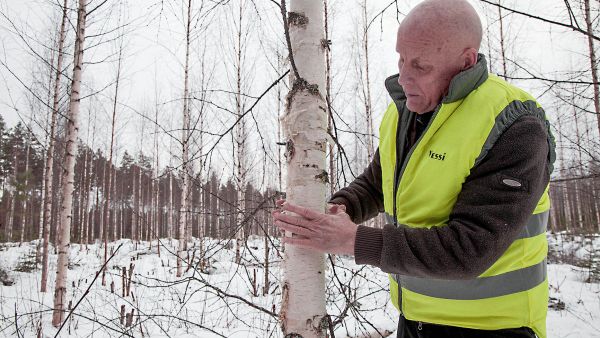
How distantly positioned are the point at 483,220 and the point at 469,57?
529 millimetres

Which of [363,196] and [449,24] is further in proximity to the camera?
[363,196]

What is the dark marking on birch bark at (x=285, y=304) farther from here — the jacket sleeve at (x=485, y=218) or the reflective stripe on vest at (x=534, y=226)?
the reflective stripe on vest at (x=534, y=226)

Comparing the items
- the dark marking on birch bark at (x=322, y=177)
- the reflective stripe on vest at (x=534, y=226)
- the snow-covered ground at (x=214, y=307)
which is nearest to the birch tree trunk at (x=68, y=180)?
the snow-covered ground at (x=214, y=307)

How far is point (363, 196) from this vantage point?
1.52m

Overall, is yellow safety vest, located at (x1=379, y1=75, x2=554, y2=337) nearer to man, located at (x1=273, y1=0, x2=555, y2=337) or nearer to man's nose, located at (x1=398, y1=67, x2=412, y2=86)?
man, located at (x1=273, y1=0, x2=555, y2=337)

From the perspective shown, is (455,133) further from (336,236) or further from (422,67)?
(336,236)

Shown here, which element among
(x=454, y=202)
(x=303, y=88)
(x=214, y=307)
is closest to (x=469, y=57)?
(x=454, y=202)

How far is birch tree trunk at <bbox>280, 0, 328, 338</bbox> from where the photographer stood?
1289mm

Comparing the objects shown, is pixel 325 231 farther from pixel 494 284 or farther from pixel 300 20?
pixel 300 20

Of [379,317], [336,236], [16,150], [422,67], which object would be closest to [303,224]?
[336,236]

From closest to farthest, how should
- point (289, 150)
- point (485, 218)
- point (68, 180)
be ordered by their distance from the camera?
1. point (485, 218)
2. point (289, 150)
3. point (68, 180)

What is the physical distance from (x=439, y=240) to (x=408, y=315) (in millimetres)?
455

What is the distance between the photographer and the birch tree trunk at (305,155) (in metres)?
1.29

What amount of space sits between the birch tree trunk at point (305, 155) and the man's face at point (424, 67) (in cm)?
40
